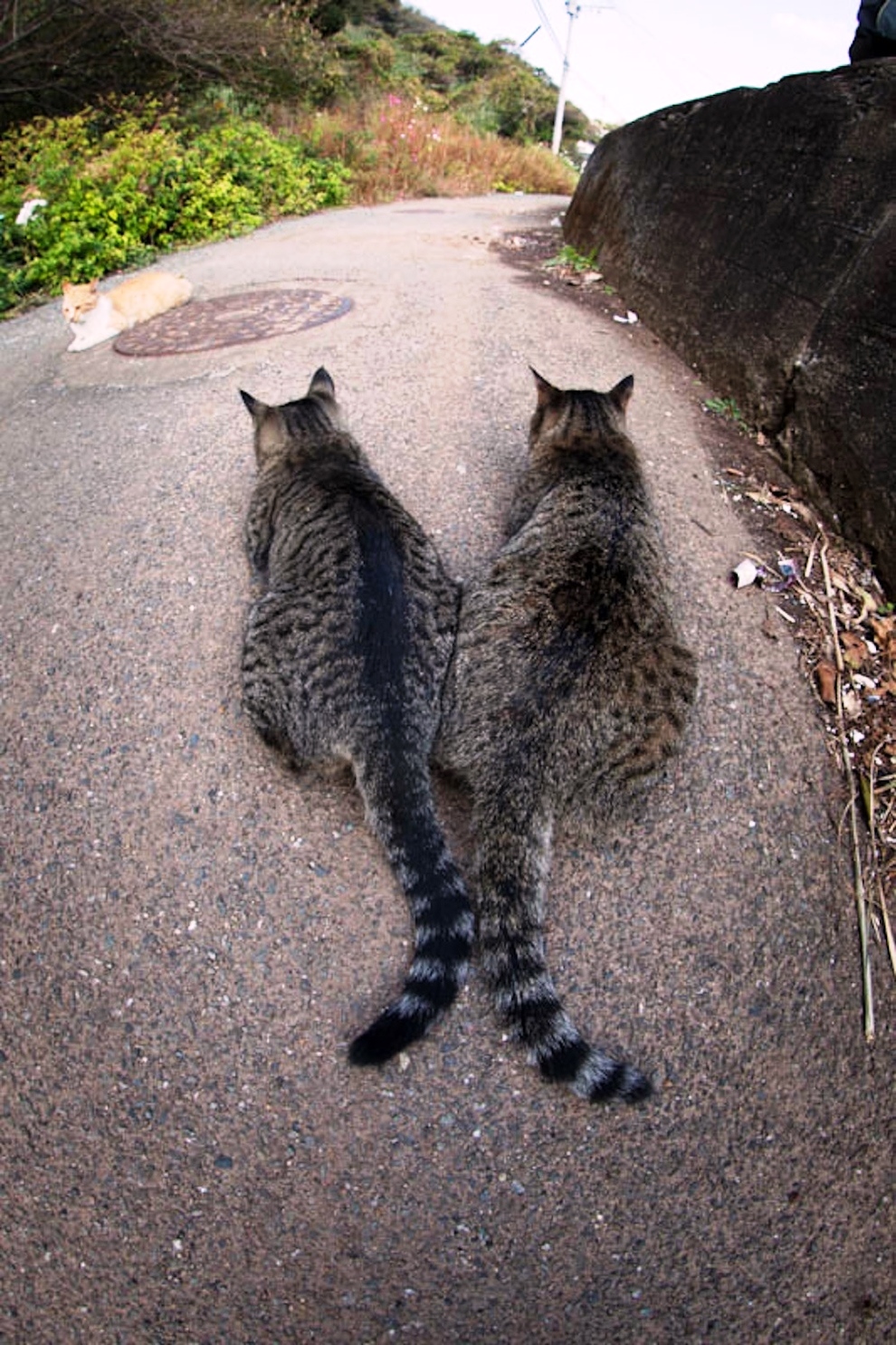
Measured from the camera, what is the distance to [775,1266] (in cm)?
221

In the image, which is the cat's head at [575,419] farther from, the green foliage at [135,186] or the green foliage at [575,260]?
the green foliage at [135,186]

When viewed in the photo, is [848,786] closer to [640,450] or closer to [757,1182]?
[757,1182]

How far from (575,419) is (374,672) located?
1.90 m

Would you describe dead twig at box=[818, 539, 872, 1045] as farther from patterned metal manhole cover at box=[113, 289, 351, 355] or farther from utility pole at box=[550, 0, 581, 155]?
utility pole at box=[550, 0, 581, 155]

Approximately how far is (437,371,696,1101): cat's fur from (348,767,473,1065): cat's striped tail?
102 millimetres

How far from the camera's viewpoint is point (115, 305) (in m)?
6.30

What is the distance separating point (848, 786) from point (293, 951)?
2242 millimetres

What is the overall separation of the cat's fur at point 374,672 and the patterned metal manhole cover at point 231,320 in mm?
2905

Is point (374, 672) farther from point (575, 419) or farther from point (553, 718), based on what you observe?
point (575, 419)

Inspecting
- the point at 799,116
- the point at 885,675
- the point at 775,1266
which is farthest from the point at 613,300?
the point at 775,1266

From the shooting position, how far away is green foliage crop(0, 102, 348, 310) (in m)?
8.29

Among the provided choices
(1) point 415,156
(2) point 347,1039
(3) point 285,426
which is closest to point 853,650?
(2) point 347,1039

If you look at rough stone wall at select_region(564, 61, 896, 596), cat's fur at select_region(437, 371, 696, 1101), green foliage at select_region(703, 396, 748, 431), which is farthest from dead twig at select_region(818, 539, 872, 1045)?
green foliage at select_region(703, 396, 748, 431)

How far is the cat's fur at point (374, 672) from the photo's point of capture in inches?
97.0
